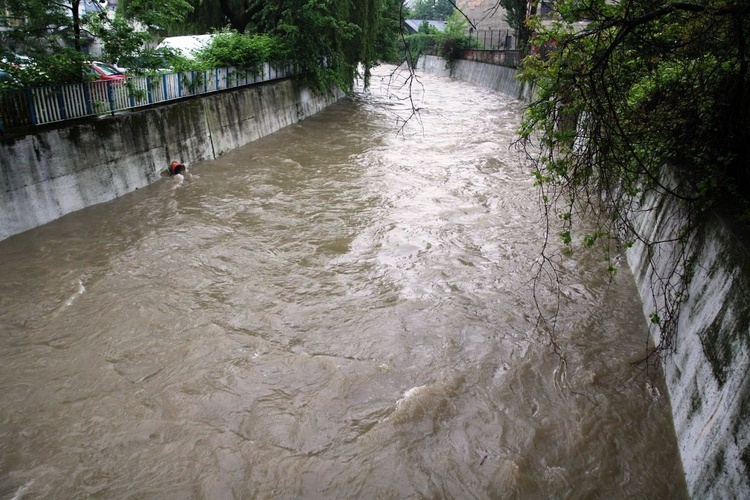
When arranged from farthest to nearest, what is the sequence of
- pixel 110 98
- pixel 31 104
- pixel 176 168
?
pixel 176 168 < pixel 110 98 < pixel 31 104

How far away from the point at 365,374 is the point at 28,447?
3.31 metres

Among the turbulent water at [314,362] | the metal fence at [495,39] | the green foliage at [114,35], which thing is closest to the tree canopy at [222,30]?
the green foliage at [114,35]

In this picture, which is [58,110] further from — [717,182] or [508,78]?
[508,78]

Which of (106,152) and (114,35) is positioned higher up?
(114,35)

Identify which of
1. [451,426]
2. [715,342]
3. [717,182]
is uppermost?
[717,182]

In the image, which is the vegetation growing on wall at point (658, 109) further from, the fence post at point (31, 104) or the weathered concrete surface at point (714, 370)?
the fence post at point (31, 104)

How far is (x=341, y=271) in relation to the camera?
→ 8.17 metres

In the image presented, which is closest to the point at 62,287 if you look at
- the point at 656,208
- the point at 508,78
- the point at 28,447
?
the point at 28,447

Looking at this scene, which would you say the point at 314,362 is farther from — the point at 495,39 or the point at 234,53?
the point at 495,39

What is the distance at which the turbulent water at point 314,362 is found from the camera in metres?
4.61

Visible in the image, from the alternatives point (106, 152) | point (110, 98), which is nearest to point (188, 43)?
point (110, 98)

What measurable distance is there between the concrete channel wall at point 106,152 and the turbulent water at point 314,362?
0.42 meters

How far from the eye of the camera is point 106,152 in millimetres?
10344

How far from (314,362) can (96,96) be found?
303 inches
